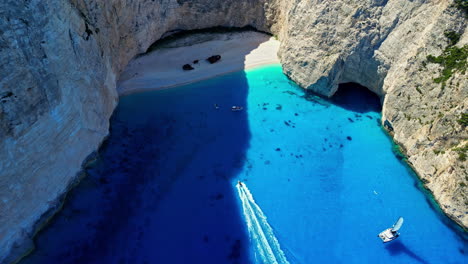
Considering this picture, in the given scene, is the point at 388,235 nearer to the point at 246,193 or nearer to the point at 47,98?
the point at 246,193

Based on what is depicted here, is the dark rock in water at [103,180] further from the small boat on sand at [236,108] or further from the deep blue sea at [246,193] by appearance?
the small boat on sand at [236,108]

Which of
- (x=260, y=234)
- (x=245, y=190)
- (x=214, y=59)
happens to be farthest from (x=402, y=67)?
(x=214, y=59)

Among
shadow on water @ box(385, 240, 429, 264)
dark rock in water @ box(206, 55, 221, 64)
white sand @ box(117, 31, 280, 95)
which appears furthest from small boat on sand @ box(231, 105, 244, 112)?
shadow on water @ box(385, 240, 429, 264)

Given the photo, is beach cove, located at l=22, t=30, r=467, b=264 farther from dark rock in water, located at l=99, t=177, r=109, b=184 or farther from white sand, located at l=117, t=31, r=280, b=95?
white sand, located at l=117, t=31, r=280, b=95

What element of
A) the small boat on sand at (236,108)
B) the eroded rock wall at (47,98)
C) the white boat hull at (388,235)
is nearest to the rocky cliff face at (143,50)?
the eroded rock wall at (47,98)

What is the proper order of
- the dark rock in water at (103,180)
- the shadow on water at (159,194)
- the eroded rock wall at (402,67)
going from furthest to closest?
the dark rock in water at (103,180) < the eroded rock wall at (402,67) < the shadow on water at (159,194)

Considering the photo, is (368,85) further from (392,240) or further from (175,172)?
(175,172)

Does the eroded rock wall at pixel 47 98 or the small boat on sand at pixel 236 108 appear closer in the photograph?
the eroded rock wall at pixel 47 98
